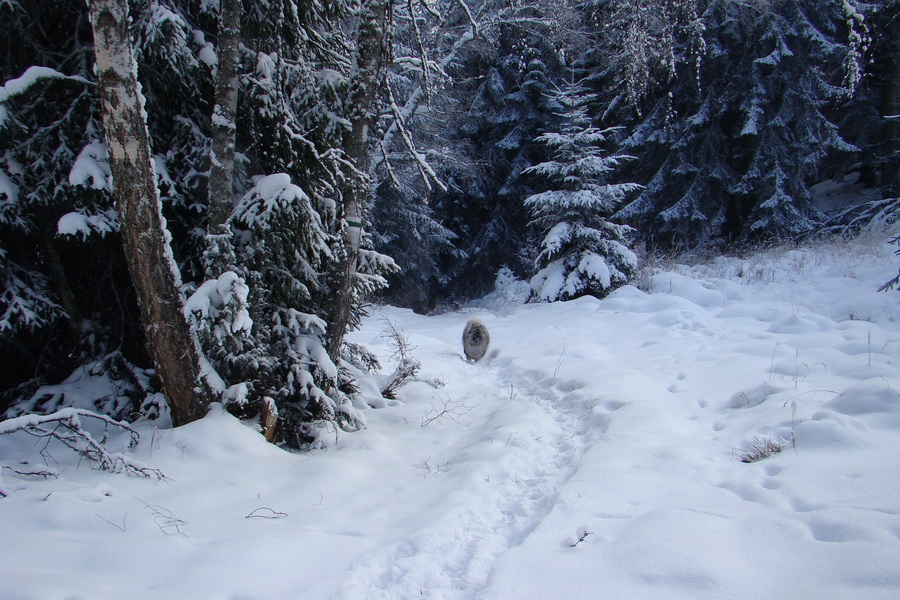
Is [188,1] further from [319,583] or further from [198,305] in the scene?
[319,583]

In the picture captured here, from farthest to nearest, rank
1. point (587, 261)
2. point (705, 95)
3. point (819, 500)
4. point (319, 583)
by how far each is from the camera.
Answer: point (705, 95)
point (587, 261)
point (819, 500)
point (319, 583)

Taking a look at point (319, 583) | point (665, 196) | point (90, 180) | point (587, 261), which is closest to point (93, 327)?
point (90, 180)

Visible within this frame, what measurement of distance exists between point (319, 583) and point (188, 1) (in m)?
4.62

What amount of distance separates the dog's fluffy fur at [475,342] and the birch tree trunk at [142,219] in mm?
4924

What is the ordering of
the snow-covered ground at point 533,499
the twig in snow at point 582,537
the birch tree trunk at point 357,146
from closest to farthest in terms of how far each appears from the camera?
1. the snow-covered ground at point 533,499
2. the twig in snow at point 582,537
3. the birch tree trunk at point 357,146

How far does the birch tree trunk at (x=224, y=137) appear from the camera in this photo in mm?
3627

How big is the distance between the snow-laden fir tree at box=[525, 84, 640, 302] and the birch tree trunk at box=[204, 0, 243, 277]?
8264 mm

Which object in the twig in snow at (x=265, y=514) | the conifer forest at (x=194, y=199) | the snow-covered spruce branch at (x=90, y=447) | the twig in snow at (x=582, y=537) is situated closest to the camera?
the twig in snow at (x=582, y=537)

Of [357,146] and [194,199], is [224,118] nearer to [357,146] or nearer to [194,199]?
[194,199]

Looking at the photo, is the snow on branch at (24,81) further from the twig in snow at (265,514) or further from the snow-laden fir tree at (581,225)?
the snow-laden fir tree at (581,225)

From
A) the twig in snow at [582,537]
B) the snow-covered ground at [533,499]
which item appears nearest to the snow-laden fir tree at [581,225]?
the snow-covered ground at [533,499]

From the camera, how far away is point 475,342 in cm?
806

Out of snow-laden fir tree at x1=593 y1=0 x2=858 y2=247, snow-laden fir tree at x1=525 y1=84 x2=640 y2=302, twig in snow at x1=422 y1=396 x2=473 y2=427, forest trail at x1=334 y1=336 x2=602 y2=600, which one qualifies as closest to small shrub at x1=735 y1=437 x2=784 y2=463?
forest trail at x1=334 y1=336 x2=602 y2=600

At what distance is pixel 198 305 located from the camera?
11.1 ft
